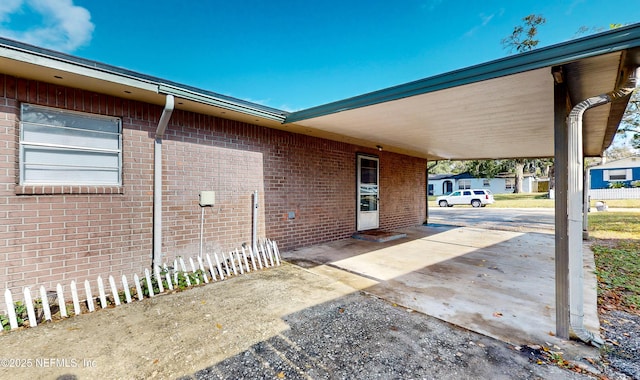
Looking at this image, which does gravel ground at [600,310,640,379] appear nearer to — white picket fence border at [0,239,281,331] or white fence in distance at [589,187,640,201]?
white picket fence border at [0,239,281,331]

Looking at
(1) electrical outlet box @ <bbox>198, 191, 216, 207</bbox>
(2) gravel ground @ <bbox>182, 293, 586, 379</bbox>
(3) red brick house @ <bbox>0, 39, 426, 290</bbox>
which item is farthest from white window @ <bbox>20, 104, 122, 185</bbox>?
(2) gravel ground @ <bbox>182, 293, 586, 379</bbox>

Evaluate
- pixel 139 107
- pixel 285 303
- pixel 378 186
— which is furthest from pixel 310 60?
pixel 285 303

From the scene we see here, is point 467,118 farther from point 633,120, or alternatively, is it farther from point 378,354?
point 633,120

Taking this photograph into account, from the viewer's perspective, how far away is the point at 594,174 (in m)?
26.9

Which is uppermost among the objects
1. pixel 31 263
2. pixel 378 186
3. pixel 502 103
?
pixel 502 103

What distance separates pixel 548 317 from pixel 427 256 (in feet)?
8.98

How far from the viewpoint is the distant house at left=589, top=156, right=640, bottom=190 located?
982 inches

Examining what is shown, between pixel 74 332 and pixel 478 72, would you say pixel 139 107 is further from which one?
pixel 478 72

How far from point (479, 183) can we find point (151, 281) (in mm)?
37132

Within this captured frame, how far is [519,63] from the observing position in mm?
2645

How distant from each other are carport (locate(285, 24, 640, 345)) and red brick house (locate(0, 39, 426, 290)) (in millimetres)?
1264

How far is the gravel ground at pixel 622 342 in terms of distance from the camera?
2150 mm

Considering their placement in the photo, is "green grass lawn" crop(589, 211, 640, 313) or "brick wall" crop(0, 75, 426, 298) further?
"green grass lawn" crop(589, 211, 640, 313)

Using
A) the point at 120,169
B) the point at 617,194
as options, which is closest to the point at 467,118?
the point at 120,169
